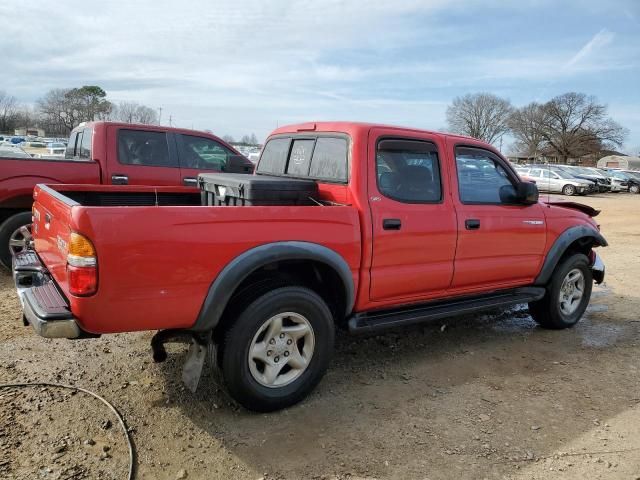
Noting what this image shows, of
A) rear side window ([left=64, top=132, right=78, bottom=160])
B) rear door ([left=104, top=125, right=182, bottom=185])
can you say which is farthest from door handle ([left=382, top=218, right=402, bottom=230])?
rear side window ([left=64, top=132, right=78, bottom=160])

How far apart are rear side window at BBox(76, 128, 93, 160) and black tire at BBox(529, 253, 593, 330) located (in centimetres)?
588

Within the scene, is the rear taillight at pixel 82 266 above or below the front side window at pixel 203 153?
below

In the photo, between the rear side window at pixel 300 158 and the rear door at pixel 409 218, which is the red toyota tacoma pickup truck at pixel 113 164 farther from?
the rear door at pixel 409 218

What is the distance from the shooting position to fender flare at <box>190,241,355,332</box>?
3.05m

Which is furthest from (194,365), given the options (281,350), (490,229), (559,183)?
(559,183)

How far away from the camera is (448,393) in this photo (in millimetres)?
3820

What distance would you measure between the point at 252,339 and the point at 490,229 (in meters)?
2.34

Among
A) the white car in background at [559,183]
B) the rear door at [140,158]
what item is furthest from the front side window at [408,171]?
the white car in background at [559,183]

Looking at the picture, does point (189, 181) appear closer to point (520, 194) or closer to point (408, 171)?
point (408, 171)

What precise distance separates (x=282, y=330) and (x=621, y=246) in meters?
9.86

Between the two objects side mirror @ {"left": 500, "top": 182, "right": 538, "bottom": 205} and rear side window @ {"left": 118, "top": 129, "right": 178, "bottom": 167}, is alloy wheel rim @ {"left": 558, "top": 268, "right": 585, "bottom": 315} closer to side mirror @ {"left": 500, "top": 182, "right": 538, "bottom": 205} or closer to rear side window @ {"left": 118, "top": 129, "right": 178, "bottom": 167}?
side mirror @ {"left": 500, "top": 182, "right": 538, "bottom": 205}

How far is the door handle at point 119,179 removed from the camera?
6820mm

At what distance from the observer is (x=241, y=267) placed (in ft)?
10.2

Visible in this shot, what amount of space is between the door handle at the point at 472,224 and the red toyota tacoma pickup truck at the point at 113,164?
3.39 metres
